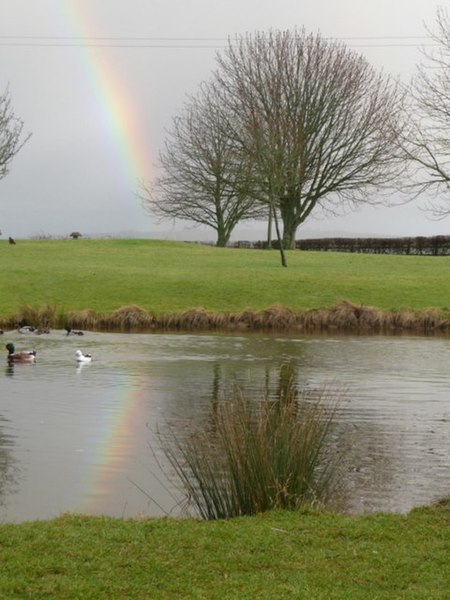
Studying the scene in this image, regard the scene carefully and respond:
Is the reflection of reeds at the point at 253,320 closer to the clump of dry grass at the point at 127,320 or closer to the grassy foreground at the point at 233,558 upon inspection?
the clump of dry grass at the point at 127,320

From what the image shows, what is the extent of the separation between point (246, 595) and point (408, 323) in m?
31.9

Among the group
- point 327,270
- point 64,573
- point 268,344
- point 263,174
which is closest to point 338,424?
point 64,573

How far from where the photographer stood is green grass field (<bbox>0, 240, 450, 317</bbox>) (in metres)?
40.8

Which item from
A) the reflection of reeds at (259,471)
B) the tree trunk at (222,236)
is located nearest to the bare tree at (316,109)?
the tree trunk at (222,236)

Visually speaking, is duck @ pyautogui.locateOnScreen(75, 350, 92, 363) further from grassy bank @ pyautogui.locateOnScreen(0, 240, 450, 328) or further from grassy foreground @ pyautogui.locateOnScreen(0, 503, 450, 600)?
grassy foreground @ pyautogui.locateOnScreen(0, 503, 450, 600)

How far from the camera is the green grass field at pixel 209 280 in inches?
1606

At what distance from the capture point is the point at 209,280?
46219 millimetres

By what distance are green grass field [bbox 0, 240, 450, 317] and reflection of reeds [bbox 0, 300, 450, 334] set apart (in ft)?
3.12

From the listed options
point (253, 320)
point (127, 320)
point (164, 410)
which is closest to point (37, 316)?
point (127, 320)

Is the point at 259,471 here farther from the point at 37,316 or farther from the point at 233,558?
the point at 37,316

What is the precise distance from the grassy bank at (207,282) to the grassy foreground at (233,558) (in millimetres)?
28465

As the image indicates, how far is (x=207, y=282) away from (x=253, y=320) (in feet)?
27.7

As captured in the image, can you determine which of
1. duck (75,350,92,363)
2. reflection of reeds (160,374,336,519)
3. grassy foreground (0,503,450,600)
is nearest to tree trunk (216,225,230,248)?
duck (75,350,92,363)

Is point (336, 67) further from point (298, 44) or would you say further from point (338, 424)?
point (338, 424)
